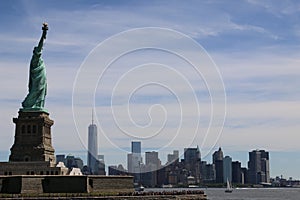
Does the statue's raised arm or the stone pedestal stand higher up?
the statue's raised arm

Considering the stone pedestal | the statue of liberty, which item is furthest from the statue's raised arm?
the stone pedestal

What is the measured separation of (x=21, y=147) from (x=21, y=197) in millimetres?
14530

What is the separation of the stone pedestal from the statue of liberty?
1.74 metres

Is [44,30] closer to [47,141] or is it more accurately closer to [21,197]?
[47,141]

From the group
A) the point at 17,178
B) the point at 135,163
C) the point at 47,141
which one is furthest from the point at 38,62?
the point at 135,163

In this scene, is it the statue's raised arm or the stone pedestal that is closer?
the stone pedestal

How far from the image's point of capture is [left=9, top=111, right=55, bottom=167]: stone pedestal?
296 ft

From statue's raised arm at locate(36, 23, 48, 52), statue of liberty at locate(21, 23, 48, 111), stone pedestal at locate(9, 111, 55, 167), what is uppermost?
statue's raised arm at locate(36, 23, 48, 52)

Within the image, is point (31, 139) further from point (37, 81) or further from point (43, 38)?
point (43, 38)

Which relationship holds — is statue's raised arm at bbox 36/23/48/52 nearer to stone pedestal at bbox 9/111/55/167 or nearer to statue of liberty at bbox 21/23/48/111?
statue of liberty at bbox 21/23/48/111

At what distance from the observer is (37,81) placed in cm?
9506

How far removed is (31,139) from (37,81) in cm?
919

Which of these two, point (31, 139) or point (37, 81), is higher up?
point (37, 81)

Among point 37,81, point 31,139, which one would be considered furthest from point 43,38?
point 31,139
